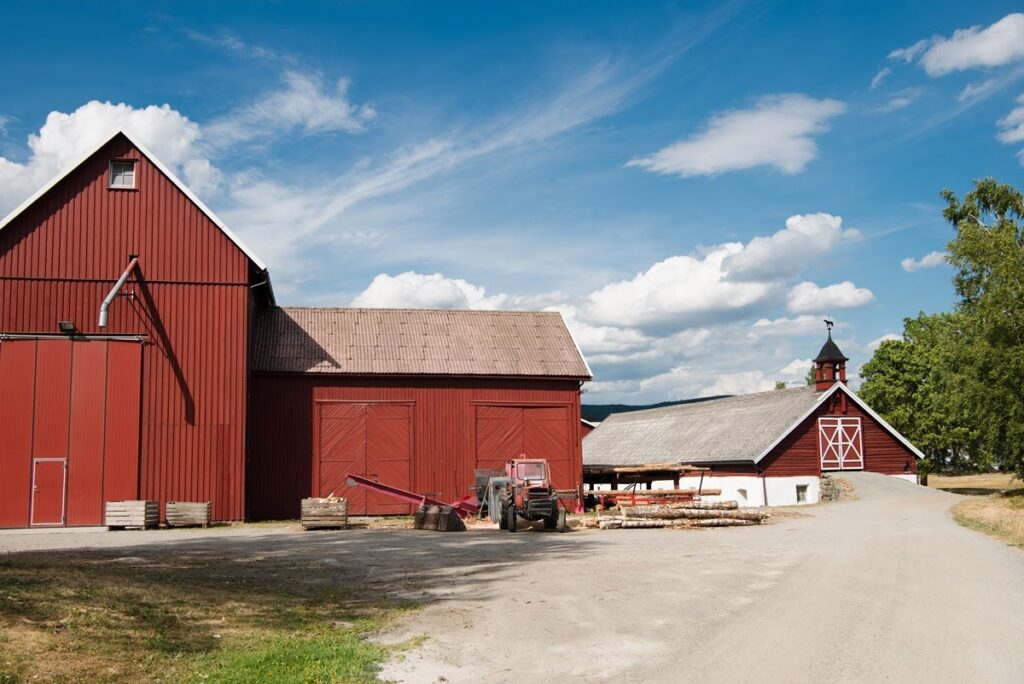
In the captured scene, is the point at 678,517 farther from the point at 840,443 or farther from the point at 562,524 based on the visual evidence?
the point at 840,443

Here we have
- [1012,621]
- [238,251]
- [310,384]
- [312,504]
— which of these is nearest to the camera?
[1012,621]

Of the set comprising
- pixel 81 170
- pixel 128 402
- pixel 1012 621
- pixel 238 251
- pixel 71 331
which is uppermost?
pixel 81 170

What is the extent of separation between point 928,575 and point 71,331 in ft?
84.9

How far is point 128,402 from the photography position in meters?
28.5

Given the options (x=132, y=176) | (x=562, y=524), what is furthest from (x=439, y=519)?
(x=132, y=176)

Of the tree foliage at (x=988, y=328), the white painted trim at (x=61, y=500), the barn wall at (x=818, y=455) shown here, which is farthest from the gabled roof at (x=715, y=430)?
the white painted trim at (x=61, y=500)

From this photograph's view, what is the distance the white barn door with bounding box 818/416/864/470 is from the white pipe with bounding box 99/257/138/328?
32.3m

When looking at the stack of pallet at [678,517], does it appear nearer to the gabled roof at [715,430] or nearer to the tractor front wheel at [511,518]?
the tractor front wheel at [511,518]

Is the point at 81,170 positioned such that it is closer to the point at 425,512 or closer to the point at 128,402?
the point at 128,402

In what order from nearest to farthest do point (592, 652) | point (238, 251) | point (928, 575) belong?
point (592, 652) < point (928, 575) < point (238, 251)

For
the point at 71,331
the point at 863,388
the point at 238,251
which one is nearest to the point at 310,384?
the point at 238,251

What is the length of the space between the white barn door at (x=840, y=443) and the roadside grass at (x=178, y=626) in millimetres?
33659

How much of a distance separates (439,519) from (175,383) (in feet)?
34.3

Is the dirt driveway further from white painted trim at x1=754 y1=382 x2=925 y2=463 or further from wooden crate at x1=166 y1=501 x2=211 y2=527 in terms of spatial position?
white painted trim at x1=754 y1=382 x2=925 y2=463
